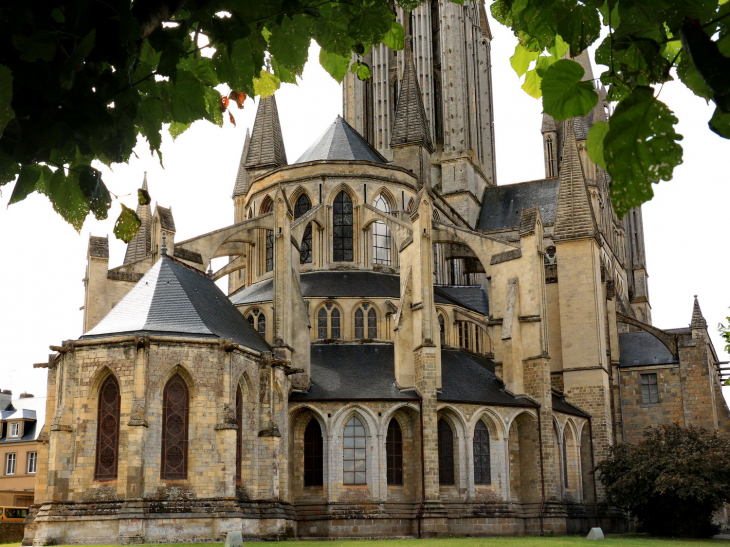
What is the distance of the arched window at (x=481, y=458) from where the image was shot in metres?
31.0

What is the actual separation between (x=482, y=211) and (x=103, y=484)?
33.3 metres

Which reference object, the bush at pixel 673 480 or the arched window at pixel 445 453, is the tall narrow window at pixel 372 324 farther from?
the bush at pixel 673 480

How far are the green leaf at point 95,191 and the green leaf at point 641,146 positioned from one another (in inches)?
80.9

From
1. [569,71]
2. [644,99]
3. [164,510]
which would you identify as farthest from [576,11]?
[164,510]

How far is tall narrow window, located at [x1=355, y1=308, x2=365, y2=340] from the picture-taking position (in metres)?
34.0

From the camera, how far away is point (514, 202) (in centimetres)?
5253

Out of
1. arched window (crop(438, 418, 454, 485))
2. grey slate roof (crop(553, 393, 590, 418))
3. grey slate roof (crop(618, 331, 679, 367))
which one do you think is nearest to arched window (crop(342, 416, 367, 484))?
arched window (crop(438, 418, 454, 485))

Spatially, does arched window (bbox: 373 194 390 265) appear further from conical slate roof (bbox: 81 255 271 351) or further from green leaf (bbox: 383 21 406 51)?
green leaf (bbox: 383 21 406 51)

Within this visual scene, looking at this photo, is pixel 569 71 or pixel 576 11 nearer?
pixel 569 71

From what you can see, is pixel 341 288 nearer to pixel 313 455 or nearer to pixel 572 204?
pixel 313 455

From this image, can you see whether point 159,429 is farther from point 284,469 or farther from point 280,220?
point 280,220

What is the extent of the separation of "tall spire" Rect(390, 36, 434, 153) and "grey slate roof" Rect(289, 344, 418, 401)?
12401 millimetres

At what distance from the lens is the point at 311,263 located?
37.1m

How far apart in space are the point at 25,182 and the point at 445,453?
28.1m
